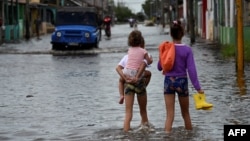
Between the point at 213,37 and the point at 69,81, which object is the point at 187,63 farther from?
the point at 213,37

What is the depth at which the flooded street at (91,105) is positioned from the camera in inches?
436

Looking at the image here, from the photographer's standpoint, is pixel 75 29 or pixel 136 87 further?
pixel 75 29

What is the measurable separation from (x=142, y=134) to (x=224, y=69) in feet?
37.4

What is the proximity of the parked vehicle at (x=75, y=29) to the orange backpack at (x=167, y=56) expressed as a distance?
25627 mm

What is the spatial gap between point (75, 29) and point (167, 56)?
25978mm

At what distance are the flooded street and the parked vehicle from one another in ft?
36.0

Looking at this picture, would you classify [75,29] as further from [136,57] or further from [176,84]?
[176,84]

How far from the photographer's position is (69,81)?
19.6 metres

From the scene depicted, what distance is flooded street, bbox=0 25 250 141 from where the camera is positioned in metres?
11.1

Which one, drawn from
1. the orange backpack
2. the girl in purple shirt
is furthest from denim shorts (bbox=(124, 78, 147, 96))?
the orange backpack

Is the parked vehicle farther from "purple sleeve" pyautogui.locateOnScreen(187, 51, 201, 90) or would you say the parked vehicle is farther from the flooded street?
"purple sleeve" pyautogui.locateOnScreen(187, 51, 201, 90)

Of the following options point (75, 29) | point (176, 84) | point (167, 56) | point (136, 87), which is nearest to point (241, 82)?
point (136, 87)

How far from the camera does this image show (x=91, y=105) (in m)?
14.5

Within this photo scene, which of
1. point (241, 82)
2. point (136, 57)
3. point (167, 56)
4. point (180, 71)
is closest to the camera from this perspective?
point (167, 56)
